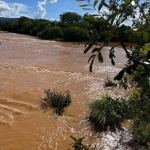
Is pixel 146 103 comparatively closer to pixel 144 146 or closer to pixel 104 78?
pixel 144 146

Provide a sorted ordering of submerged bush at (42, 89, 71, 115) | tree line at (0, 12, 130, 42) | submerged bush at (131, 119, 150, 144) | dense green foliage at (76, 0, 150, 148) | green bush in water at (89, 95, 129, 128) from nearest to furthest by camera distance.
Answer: dense green foliage at (76, 0, 150, 148) < submerged bush at (131, 119, 150, 144) < green bush in water at (89, 95, 129, 128) < submerged bush at (42, 89, 71, 115) < tree line at (0, 12, 130, 42)

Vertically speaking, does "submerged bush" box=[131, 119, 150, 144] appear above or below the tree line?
below

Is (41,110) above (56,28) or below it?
below

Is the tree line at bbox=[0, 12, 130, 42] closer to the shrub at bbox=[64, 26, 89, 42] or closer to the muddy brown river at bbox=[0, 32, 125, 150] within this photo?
the shrub at bbox=[64, 26, 89, 42]

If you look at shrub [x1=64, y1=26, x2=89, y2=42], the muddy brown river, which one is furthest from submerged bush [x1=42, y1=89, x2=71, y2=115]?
shrub [x1=64, y1=26, x2=89, y2=42]

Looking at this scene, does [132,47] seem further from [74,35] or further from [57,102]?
[74,35]

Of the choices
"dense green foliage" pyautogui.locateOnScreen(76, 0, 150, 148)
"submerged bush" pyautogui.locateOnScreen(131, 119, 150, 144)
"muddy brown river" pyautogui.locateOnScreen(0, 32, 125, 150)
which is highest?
"dense green foliage" pyautogui.locateOnScreen(76, 0, 150, 148)

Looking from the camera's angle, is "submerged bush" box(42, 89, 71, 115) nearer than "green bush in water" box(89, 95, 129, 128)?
No

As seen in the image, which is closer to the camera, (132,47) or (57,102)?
(132,47)

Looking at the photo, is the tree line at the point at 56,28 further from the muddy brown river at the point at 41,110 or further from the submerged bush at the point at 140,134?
the submerged bush at the point at 140,134

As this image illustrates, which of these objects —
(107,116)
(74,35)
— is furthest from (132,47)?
(74,35)

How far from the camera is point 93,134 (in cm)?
514

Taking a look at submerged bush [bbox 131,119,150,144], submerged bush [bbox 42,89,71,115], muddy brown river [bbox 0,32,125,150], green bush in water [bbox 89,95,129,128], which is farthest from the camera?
submerged bush [bbox 42,89,71,115]

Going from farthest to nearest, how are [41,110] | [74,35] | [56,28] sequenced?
1. [56,28]
2. [74,35]
3. [41,110]
